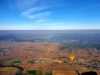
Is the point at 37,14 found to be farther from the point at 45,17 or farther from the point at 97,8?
the point at 97,8

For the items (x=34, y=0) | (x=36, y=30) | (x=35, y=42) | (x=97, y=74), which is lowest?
(x=97, y=74)

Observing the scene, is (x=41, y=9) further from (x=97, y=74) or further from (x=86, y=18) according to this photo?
(x=97, y=74)

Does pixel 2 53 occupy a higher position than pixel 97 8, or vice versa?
pixel 97 8

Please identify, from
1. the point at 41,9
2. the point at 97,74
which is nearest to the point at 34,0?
the point at 41,9

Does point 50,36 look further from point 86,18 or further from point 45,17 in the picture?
point 86,18

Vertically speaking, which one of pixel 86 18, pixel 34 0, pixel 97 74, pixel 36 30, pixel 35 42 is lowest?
pixel 97 74

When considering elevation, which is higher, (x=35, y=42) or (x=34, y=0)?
(x=34, y=0)

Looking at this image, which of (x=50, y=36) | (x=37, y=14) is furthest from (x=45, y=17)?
(x=50, y=36)

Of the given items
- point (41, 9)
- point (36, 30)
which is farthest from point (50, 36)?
point (41, 9)
